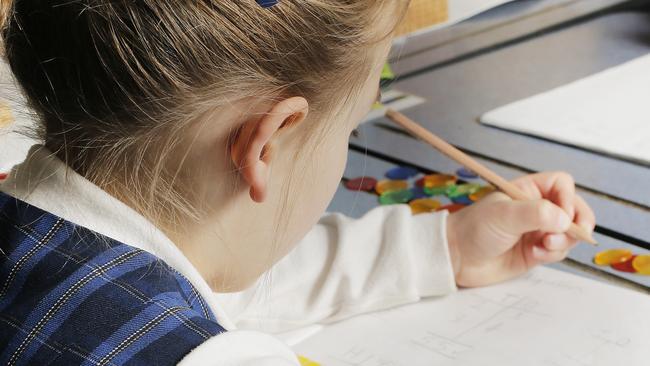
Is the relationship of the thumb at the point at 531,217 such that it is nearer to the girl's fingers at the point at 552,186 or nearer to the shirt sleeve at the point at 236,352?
the girl's fingers at the point at 552,186

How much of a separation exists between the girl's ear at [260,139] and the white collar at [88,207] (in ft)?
0.22

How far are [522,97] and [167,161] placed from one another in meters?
0.69

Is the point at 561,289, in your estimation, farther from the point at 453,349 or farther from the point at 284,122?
the point at 284,122

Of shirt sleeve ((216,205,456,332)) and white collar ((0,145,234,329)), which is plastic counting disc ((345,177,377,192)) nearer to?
shirt sleeve ((216,205,456,332))

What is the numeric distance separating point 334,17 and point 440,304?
34cm

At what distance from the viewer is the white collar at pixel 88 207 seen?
53 centimetres

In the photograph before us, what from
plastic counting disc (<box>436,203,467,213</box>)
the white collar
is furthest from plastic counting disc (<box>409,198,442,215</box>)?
the white collar

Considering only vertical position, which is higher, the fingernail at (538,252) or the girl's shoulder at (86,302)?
the girl's shoulder at (86,302)

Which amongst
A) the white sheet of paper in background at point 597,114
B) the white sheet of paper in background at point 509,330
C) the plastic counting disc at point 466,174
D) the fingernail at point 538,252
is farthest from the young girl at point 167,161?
the white sheet of paper in background at point 597,114

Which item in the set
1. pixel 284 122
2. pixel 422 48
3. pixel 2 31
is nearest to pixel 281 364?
pixel 284 122

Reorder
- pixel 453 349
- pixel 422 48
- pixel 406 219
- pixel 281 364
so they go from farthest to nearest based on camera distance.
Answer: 1. pixel 422 48
2. pixel 406 219
3. pixel 453 349
4. pixel 281 364

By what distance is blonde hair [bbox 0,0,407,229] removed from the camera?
1.57 ft

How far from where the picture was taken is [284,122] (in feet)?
1.76

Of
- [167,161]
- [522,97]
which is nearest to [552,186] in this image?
[522,97]
